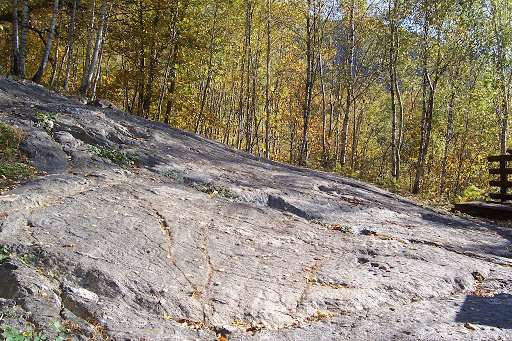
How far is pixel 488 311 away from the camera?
13.6 feet

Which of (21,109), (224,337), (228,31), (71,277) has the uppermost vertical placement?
(228,31)

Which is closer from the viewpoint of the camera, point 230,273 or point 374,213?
point 230,273

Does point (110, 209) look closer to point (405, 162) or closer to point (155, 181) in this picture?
point (155, 181)

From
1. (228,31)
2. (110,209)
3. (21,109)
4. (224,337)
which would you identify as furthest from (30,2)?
(224,337)

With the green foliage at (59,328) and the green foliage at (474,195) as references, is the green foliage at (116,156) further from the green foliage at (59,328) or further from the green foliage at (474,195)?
the green foliage at (474,195)

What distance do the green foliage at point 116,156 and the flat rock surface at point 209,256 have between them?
1.6 inches

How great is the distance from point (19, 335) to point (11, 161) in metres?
4.66

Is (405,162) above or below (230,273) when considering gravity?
above

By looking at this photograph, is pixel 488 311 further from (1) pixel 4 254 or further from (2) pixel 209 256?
(1) pixel 4 254

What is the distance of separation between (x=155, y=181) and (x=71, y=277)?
384cm

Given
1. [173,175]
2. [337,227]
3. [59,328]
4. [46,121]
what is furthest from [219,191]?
[59,328]

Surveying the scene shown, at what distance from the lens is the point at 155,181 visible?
7246mm

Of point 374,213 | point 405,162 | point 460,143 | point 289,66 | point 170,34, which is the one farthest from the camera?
point 405,162

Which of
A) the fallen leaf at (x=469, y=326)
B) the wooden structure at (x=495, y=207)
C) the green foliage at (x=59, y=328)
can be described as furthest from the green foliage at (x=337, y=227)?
the wooden structure at (x=495, y=207)
